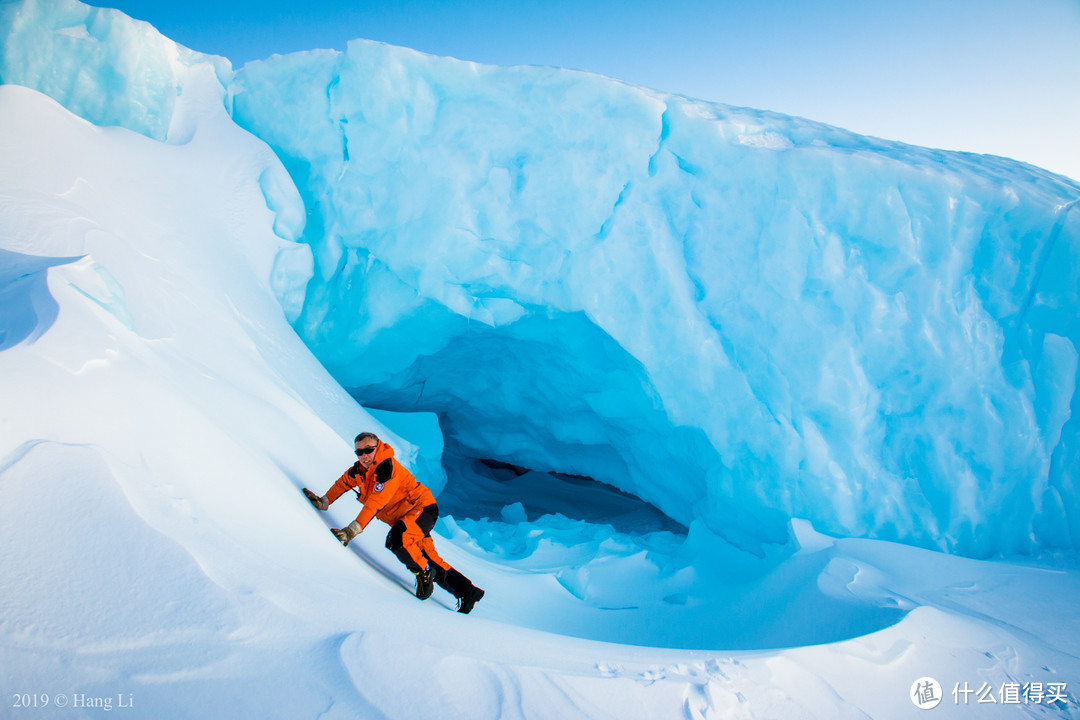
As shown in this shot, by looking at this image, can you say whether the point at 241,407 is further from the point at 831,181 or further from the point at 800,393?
the point at 831,181

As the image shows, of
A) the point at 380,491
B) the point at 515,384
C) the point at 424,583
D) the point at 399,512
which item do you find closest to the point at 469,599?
the point at 424,583

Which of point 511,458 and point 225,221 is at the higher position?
point 225,221

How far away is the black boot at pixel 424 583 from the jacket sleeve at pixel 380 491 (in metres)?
0.32

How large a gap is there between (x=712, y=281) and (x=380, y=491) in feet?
9.75

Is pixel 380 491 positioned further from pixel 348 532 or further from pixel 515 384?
pixel 515 384

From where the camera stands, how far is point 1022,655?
2.20 m

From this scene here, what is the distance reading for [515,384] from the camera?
606 centimetres

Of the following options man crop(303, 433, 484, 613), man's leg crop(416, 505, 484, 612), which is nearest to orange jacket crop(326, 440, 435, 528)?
man crop(303, 433, 484, 613)

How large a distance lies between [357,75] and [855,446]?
498cm

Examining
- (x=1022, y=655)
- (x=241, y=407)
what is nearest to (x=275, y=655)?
(x=241, y=407)

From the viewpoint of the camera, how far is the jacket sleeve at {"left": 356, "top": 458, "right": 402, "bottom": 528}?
2.22 m

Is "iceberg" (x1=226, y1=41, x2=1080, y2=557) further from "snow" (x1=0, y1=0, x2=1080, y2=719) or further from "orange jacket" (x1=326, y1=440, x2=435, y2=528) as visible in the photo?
"orange jacket" (x1=326, y1=440, x2=435, y2=528)

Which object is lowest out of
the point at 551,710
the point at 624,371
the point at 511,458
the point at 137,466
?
the point at 511,458

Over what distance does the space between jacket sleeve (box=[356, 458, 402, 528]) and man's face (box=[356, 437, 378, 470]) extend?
0.08m
